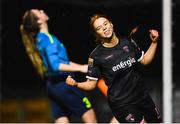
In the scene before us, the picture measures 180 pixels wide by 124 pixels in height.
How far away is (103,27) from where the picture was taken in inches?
193

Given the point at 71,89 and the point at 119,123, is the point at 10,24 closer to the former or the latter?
the point at 71,89

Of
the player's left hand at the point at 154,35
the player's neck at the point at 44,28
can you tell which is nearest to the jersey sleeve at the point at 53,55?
the player's neck at the point at 44,28

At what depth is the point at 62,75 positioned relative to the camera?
261 inches

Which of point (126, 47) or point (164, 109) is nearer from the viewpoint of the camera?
point (126, 47)

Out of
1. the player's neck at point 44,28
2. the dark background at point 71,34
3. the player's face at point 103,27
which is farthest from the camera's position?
the dark background at point 71,34

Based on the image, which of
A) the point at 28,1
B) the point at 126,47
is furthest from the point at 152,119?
the point at 28,1

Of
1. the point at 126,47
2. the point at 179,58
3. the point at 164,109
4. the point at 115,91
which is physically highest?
the point at 126,47

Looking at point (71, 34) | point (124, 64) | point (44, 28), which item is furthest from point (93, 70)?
point (71, 34)

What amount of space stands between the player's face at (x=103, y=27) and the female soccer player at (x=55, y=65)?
1161mm

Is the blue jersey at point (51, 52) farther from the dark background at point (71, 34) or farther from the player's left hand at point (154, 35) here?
the player's left hand at point (154, 35)

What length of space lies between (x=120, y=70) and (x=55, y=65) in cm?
131

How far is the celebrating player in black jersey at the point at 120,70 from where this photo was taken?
502cm

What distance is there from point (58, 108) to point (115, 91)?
173 centimetres

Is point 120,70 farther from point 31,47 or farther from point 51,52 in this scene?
point 31,47
